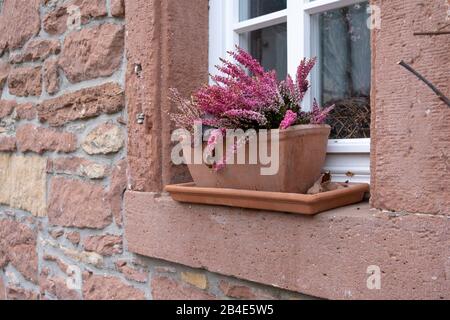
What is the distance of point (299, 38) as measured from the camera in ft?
5.58

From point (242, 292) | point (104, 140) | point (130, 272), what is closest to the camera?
point (242, 292)

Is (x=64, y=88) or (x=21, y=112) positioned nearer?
(x=64, y=88)

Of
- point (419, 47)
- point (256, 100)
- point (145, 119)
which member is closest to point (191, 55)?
point (145, 119)

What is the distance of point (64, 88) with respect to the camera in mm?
2406

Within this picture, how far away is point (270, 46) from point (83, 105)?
3.12ft

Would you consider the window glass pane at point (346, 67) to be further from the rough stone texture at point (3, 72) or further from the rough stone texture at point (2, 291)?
the rough stone texture at point (2, 291)

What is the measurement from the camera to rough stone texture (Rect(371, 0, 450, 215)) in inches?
46.4

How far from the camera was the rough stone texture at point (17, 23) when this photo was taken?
2625 mm

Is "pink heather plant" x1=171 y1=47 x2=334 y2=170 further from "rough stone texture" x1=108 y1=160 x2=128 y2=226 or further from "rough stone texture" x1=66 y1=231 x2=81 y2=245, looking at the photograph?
"rough stone texture" x1=66 y1=231 x2=81 y2=245

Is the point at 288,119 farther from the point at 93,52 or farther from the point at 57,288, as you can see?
the point at 57,288

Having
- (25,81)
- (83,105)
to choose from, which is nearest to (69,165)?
(83,105)
